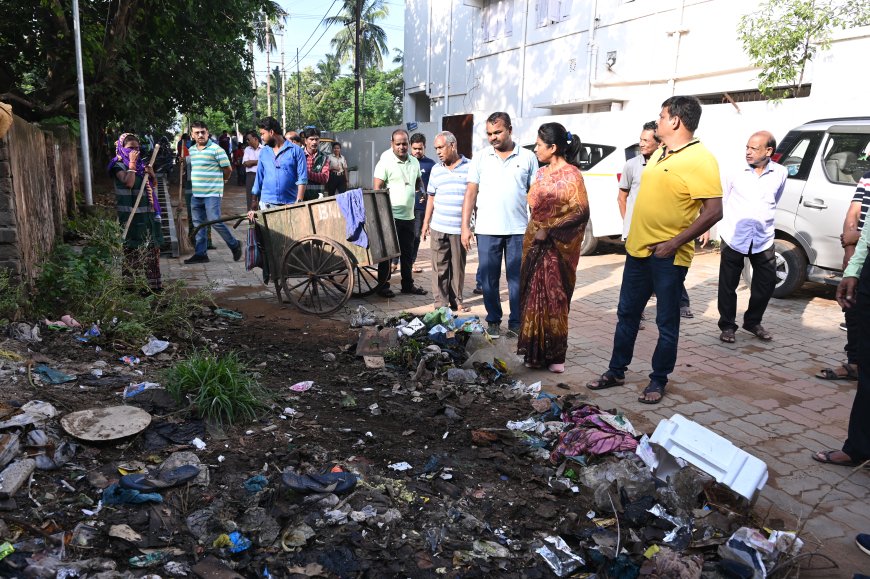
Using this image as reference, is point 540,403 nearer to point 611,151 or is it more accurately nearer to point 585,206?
point 585,206

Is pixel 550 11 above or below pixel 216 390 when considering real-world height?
above

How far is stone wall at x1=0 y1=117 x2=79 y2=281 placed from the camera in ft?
16.7

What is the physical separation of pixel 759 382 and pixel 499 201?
2544 millimetres

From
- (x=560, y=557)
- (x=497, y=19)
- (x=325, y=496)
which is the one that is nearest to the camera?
(x=560, y=557)

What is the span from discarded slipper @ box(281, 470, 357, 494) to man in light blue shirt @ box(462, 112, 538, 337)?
2.81 meters

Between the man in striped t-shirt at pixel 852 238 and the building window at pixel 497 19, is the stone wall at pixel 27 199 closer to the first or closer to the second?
the man in striped t-shirt at pixel 852 238

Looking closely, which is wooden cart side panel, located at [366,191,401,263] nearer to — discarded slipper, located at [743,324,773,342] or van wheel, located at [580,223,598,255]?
discarded slipper, located at [743,324,773,342]

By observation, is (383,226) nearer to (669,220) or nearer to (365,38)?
(669,220)

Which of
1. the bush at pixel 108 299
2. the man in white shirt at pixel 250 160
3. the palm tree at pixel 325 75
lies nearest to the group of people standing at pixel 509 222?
the bush at pixel 108 299

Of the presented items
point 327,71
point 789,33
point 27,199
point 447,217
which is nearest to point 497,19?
point 789,33

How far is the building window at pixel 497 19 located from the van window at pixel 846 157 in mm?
14821

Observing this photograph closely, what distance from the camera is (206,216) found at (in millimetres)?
9133

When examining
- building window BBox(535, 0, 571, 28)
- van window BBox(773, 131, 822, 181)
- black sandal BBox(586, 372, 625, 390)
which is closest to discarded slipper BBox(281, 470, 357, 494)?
black sandal BBox(586, 372, 625, 390)

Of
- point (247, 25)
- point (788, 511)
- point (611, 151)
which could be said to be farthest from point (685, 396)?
point (247, 25)
